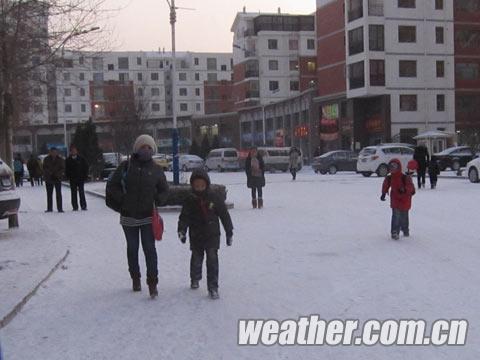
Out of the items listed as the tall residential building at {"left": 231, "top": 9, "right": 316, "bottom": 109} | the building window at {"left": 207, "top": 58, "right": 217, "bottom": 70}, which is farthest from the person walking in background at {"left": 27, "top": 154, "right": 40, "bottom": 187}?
the building window at {"left": 207, "top": 58, "right": 217, "bottom": 70}

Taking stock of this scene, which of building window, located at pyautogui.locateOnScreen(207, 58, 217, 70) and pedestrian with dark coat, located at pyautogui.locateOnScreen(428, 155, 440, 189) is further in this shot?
building window, located at pyautogui.locateOnScreen(207, 58, 217, 70)

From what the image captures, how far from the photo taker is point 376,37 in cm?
5362

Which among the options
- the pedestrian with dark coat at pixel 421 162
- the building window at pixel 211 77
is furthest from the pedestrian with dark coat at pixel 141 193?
the building window at pixel 211 77

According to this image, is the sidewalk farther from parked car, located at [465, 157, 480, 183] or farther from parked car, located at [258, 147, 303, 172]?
parked car, located at [258, 147, 303, 172]

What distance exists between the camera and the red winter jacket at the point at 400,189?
453 inches

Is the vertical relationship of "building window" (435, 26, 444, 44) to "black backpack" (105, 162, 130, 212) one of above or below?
above

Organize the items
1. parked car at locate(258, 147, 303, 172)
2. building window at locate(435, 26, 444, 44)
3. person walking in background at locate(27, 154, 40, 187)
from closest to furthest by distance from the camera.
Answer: person walking in background at locate(27, 154, 40, 187) → parked car at locate(258, 147, 303, 172) → building window at locate(435, 26, 444, 44)

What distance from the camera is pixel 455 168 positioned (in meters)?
37.2

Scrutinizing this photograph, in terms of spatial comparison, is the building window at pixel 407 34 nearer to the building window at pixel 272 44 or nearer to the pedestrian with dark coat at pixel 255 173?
the building window at pixel 272 44

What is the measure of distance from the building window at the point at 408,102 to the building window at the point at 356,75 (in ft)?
11.9

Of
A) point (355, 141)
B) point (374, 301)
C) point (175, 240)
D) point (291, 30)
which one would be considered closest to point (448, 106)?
point (355, 141)

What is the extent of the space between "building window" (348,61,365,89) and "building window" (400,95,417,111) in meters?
3.63

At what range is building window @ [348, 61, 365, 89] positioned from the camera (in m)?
53.4

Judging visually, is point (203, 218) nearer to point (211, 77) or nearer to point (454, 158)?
point (454, 158)
